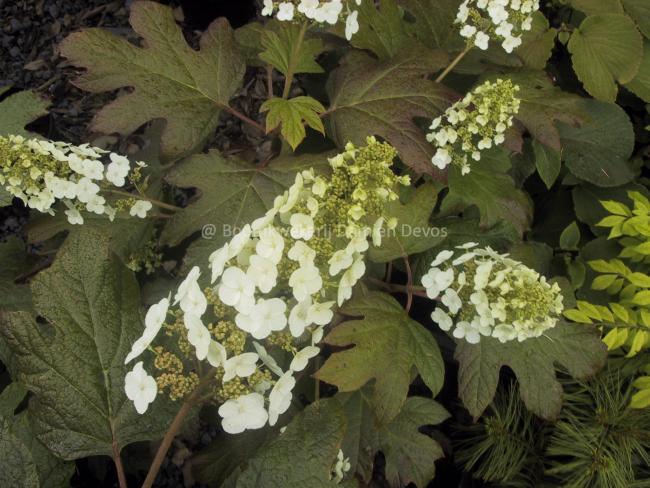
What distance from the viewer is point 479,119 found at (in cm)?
148

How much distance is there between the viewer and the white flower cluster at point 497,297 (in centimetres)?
126

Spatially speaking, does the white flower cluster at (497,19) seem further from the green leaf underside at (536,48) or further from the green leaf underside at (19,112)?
the green leaf underside at (19,112)

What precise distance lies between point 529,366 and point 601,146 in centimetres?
100

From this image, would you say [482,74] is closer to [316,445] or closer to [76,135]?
[316,445]

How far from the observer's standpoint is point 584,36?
203 centimetres

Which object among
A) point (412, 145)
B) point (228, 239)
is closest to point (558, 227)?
point (412, 145)

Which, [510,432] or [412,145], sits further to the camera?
[510,432]

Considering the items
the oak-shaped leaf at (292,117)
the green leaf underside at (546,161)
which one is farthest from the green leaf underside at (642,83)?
the oak-shaped leaf at (292,117)

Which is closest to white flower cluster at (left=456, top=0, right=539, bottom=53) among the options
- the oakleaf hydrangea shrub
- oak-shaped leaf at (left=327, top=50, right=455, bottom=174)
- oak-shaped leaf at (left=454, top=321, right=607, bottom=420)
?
the oakleaf hydrangea shrub

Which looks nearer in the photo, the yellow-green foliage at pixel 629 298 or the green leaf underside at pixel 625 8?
the yellow-green foliage at pixel 629 298

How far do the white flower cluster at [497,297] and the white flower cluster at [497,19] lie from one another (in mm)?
564

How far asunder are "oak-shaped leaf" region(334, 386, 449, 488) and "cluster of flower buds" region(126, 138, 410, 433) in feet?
1.87

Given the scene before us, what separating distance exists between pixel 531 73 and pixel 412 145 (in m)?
0.51

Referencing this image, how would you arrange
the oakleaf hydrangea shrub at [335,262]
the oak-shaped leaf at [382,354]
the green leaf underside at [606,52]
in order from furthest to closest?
the green leaf underside at [606,52], the oak-shaped leaf at [382,354], the oakleaf hydrangea shrub at [335,262]
